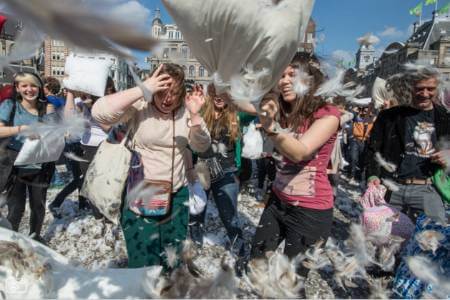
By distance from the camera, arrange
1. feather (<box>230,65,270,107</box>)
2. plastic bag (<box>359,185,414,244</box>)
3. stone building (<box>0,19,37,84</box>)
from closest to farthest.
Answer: feather (<box>230,65,270,107</box>)
stone building (<box>0,19,37,84</box>)
plastic bag (<box>359,185,414,244</box>)

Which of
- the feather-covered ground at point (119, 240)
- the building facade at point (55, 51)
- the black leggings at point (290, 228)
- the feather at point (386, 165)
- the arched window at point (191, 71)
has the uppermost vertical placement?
the building facade at point (55, 51)

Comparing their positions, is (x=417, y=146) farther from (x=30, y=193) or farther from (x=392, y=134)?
(x=30, y=193)

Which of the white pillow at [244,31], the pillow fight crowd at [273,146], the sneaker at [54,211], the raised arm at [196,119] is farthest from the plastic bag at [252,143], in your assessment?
the white pillow at [244,31]

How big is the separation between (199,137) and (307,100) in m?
0.73

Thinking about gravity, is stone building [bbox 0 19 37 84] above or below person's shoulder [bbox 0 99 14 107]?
above

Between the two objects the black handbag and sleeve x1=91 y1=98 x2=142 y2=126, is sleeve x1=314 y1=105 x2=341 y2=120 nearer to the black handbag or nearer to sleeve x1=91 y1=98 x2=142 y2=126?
sleeve x1=91 y1=98 x2=142 y2=126

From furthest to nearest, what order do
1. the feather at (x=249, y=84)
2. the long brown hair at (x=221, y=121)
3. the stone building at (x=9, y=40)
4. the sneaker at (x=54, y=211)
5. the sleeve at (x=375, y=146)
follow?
the sneaker at (x=54, y=211)
the long brown hair at (x=221, y=121)
the sleeve at (x=375, y=146)
the stone building at (x=9, y=40)
the feather at (x=249, y=84)

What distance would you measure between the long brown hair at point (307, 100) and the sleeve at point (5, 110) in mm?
2517

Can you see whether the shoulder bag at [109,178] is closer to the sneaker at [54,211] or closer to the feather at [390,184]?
the feather at [390,184]

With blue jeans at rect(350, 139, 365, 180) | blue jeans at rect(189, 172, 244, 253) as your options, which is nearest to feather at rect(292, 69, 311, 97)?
blue jeans at rect(189, 172, 244, 253)

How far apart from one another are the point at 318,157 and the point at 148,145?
42.4 inches

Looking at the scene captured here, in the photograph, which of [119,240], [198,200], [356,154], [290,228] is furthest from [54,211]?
[356,154]

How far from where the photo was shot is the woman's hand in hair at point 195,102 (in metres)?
2.32

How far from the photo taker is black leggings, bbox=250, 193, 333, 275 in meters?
2.20
